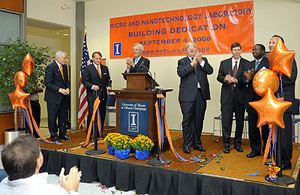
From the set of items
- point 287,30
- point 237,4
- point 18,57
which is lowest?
point 18,57

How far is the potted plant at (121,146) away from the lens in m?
3.68

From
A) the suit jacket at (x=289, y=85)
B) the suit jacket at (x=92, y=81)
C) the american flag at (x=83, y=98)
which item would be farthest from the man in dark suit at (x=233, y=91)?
the american flag at (x=83, y=98)

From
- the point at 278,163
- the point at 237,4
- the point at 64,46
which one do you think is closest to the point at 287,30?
the point at 237,4

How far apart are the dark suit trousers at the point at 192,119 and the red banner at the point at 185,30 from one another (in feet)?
6.67

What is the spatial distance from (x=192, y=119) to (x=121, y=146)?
3.88ft

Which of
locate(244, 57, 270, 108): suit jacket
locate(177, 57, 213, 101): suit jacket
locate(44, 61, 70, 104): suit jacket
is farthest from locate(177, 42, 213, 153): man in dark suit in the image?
locate(44, 61, 70, 104): suit jacket

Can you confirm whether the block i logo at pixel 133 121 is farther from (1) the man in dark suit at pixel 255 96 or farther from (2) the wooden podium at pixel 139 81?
(1) the man in dark suit at pixel 255 96

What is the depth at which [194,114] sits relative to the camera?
4266 mm

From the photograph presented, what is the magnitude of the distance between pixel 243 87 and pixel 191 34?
2.36 meters

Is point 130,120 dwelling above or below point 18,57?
below

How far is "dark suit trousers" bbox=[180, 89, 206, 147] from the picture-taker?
4109 millimetres

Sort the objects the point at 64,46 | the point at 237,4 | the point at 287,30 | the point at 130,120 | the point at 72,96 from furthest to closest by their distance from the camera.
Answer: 1. the point at 64,46
2. the point at 72,96
3. the point at 237,4
4. the point at 287,30
5. the point at 130,120

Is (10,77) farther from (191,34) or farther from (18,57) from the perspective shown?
(191,34)

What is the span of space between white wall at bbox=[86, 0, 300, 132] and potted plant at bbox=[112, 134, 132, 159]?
2752 mm
